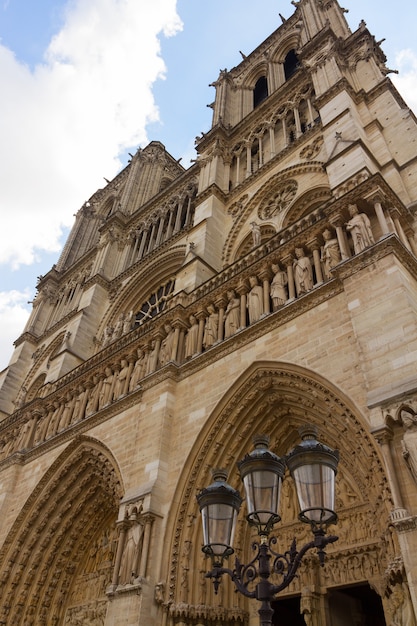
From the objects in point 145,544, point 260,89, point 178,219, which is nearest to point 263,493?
point 145,544

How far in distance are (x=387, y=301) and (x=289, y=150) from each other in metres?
8.52

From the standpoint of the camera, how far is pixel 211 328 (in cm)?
986

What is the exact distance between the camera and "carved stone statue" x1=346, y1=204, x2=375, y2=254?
761cm

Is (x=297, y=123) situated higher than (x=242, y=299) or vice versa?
(x=297, y=123)

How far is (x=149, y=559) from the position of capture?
718cm

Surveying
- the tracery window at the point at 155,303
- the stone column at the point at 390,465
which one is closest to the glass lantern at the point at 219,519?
the stone column at the point at 390,465

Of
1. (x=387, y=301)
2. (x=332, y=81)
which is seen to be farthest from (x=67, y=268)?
(x=387, y=301)

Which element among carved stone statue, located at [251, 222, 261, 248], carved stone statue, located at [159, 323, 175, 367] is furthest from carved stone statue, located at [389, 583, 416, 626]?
carved stone statue, located at [251, 222, 261, 248]

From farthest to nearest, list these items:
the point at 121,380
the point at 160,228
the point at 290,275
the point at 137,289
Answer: the point at 160,228 < the point at 137,289 < the point at 121,380 < the point at 290,275

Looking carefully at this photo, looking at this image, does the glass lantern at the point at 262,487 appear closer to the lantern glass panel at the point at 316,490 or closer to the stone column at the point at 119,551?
the lantern glass panel at the point at 316,490

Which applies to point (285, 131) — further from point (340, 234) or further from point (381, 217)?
point (381, 217)

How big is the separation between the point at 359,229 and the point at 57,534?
30.3 feet

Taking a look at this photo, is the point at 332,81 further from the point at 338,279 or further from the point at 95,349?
the point at 95,349

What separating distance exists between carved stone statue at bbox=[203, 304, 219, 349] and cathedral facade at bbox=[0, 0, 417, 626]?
3 cm
